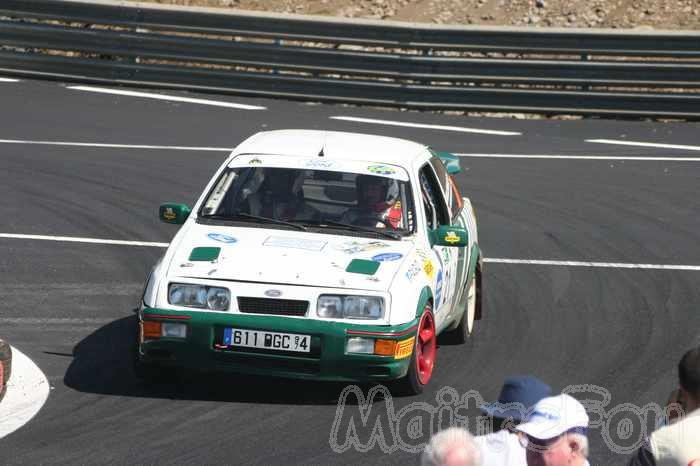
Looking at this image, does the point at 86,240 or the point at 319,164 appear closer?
the point at 319,164

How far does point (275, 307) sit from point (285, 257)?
18.2 inches

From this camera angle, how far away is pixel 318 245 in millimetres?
9508

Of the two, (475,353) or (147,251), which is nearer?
(475,353)

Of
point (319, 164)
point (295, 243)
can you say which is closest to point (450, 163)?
point (319, 164)

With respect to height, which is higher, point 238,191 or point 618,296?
point 238,191

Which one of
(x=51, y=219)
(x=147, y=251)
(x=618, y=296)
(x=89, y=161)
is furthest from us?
(x=89, y=161)

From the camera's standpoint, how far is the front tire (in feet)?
30.1

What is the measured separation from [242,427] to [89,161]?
30.6 ft

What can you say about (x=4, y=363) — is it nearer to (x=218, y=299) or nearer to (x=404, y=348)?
(x=218, y=299)

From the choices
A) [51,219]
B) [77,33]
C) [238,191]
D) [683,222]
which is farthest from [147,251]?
[77,33]

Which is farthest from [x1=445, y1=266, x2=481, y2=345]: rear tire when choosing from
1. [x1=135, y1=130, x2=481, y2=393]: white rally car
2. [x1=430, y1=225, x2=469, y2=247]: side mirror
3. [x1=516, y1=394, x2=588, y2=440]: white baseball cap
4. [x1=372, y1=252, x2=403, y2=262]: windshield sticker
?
[x1=516, y1=394, x2=588, y2=440]: white baseball cap

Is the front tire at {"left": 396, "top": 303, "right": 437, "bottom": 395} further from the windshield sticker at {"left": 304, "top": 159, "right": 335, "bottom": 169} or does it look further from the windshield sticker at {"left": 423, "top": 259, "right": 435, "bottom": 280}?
the windshield sticker at {"left": 304, "top": 159, "right": 335, "bottom": 169}

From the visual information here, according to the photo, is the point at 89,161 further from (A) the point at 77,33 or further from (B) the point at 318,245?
(B) the point at 318,245

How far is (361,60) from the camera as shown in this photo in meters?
21.2
